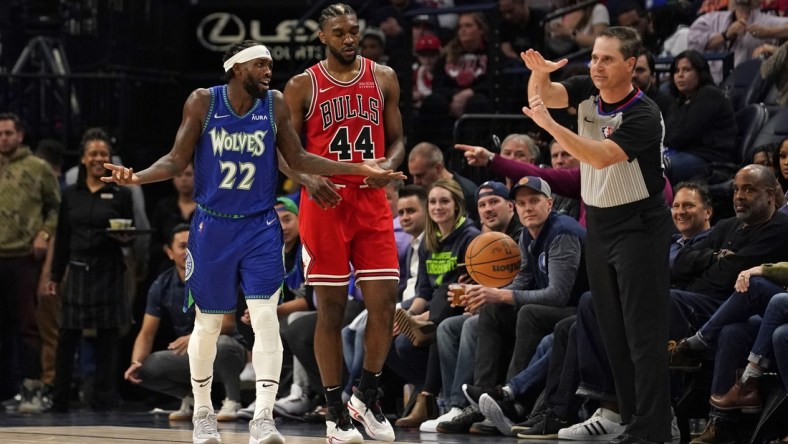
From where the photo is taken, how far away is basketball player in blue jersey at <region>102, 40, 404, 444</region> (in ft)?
21.7

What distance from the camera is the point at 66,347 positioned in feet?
34.3

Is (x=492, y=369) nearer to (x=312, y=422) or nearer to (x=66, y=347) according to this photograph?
(x=312, y=422)

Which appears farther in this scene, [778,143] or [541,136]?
[541,136]

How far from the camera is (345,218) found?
275 inches

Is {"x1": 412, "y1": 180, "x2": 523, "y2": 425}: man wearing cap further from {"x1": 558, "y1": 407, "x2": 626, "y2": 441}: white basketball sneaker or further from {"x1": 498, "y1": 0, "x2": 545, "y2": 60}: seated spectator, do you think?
{"x1": 498, "y1": 0, "x2": 545, "y2": 60}: seated spectator

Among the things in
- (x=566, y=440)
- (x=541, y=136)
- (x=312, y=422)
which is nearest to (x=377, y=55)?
(x=541, y=136)

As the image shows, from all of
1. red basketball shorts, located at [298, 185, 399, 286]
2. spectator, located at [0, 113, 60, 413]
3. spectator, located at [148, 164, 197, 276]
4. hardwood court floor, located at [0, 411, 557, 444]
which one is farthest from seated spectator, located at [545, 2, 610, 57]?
red basketball shorts, located at [298, 185, 399, 286]

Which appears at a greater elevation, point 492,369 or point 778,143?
point 778,143

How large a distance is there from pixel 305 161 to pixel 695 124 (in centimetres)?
340

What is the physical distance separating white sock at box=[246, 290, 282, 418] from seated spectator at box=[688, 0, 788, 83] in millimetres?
5100

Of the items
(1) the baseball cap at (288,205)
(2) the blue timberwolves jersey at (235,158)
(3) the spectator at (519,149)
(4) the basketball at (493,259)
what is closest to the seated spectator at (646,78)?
(3) the spectator at (519,149)

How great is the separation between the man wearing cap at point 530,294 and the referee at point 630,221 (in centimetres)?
145

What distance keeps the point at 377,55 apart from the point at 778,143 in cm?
430

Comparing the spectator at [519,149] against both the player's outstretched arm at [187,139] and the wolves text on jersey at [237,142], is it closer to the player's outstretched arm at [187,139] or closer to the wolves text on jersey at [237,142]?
the wolves text on jersey at [237,142]
